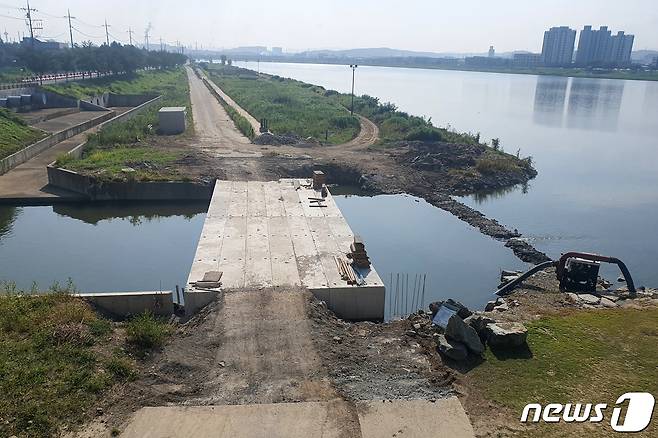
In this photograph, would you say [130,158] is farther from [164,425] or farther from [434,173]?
[164,425]

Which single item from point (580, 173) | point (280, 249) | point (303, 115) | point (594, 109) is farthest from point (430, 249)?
point (594, 109)

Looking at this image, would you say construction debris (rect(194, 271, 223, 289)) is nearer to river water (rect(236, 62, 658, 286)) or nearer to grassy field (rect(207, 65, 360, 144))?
river water (rect(236, 62, 658, 286))

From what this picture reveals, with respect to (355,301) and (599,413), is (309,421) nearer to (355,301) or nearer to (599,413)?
(599,413)

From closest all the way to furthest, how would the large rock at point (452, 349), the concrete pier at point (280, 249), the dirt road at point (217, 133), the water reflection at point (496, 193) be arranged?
the large rock at point (452, 349), the concrete pier at point (280, 249), the water reflection at point (496, 193), the dirt road at point (217, 133)

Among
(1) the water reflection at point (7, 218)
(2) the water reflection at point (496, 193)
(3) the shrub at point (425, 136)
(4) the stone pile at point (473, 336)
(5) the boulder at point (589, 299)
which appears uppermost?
(3) the shrub at point (425, 136)

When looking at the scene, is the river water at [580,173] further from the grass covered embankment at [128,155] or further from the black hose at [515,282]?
the grass covered embankment at [128,155]

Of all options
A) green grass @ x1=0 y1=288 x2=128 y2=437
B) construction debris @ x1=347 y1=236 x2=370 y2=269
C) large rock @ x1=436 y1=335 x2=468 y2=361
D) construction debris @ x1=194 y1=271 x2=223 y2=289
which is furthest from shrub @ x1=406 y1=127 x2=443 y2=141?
green grass @ x1=0 y1=288 x2=128 y2=437

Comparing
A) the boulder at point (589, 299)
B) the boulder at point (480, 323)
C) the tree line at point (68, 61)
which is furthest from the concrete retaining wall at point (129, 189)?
the tree line at point (68, 61)
